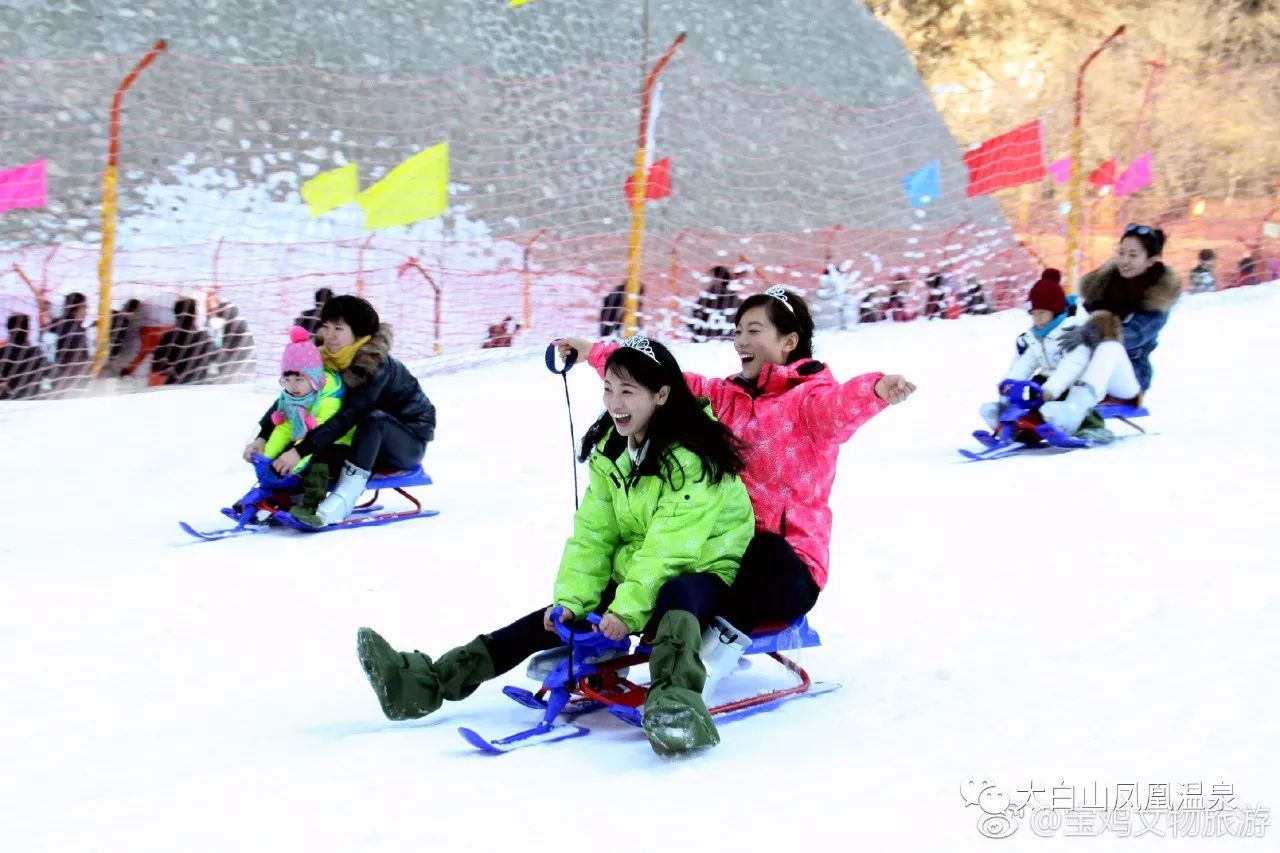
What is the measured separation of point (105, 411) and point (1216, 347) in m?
7.05

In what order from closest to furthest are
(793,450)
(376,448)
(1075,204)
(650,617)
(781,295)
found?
(650,617) → (793,450) → (781,295) → (376,448) → (1075,204)

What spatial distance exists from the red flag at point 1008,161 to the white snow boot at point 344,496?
8.08 metres

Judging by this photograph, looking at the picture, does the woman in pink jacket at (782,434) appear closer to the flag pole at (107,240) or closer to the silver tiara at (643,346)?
the silver tiara at (643,346)

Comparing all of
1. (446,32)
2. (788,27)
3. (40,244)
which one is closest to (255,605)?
(40,244)

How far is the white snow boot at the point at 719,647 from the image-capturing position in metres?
2.77

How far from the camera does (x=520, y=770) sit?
2.53 metres

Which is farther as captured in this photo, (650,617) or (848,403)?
(848,403)

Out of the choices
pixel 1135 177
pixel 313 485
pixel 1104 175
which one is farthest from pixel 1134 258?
pixel 1104 175

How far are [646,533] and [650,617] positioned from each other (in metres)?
0.19

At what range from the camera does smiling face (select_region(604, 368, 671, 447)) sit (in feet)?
9.18

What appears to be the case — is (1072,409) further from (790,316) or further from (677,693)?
(677,693)

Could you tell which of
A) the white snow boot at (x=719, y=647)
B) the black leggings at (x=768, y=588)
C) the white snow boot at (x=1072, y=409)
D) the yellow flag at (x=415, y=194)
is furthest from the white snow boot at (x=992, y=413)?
the yellow flag at (x=415, y=194)

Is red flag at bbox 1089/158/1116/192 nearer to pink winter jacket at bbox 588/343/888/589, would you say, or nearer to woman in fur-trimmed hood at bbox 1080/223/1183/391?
woman in fur-trimmed hood at bbox 1080/223/1183/391

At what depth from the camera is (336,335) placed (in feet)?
17.1
